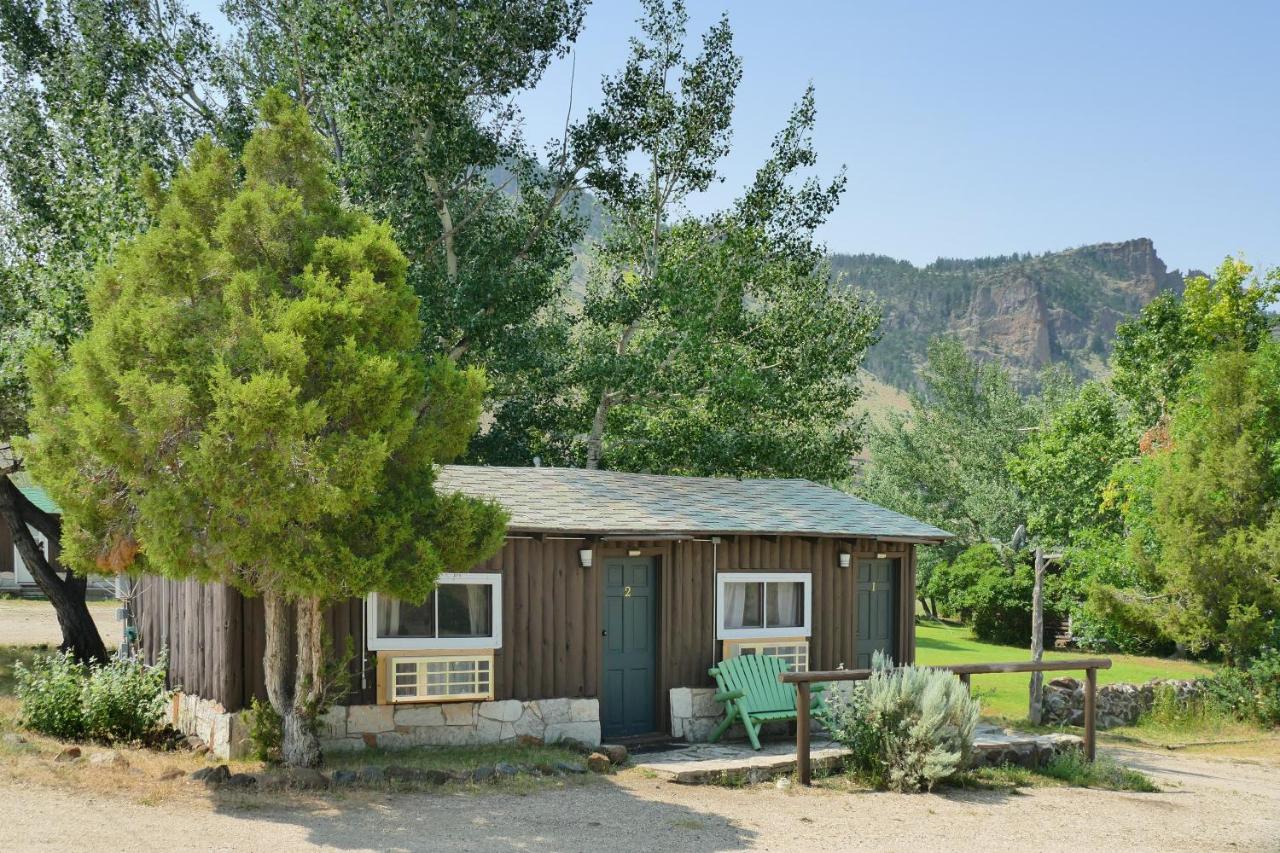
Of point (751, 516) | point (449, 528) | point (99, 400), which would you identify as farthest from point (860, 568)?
point (99, 400)

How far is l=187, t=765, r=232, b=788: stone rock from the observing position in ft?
32.1

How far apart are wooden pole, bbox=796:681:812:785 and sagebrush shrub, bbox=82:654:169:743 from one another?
6.24 metres

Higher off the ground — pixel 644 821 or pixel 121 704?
pixel 121 704

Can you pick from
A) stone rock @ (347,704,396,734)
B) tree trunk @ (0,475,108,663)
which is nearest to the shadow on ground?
stone rock @ (347,704,396,734)

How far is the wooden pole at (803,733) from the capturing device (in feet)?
36.7

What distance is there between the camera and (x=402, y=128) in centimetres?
2066

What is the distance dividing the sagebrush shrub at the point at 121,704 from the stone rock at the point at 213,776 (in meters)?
2.18

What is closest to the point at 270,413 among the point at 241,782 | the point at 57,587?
the point at 241,782

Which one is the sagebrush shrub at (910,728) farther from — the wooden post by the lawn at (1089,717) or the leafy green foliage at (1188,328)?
the leafy green foliage at (1188,328)

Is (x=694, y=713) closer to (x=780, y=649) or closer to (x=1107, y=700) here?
(x=780, y=649)

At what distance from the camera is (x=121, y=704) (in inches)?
459

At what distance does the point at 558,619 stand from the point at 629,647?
1.04 m

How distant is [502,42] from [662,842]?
16931mm

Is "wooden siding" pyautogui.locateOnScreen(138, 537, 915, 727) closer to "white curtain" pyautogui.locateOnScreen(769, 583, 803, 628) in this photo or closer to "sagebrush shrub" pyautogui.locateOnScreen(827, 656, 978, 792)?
"white curtain" pyautogui.locateOnScreen(769, 583, 803, 628)
